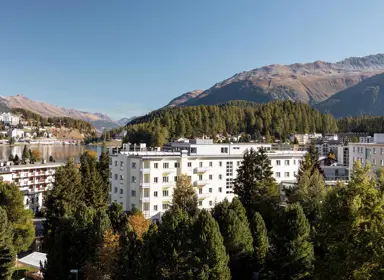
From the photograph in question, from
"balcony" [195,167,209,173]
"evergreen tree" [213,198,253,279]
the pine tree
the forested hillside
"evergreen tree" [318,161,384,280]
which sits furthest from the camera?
the forested hillside

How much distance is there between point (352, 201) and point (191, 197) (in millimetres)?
34874

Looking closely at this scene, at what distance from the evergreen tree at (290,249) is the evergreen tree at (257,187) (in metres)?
15.9

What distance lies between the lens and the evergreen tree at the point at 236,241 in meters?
32.6

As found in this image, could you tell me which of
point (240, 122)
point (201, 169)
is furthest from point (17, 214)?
point (240, 122)

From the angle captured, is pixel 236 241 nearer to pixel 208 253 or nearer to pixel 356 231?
pixel 208 253

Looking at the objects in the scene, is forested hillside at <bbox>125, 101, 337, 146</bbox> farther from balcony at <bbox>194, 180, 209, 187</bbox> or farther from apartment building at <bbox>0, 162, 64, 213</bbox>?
balcony at <bbox>194, 180, 209, 187</bbox>

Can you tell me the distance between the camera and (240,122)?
167750 mm

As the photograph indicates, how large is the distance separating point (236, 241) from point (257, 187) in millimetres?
17261

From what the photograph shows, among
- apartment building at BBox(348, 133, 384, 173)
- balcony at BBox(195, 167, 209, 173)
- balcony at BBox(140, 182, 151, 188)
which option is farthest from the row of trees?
apartment building at BBox(348, 133, 384, 173)

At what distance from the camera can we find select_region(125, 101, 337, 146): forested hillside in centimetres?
14362

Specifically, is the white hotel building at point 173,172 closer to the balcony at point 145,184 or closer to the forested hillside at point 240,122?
the balcony at point 145,184

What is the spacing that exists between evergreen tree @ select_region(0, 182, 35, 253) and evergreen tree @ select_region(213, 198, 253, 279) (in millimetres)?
25965

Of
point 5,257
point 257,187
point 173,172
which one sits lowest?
point 5,257

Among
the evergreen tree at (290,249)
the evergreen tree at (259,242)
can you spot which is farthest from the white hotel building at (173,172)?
the evergreen tree at (290,249)
